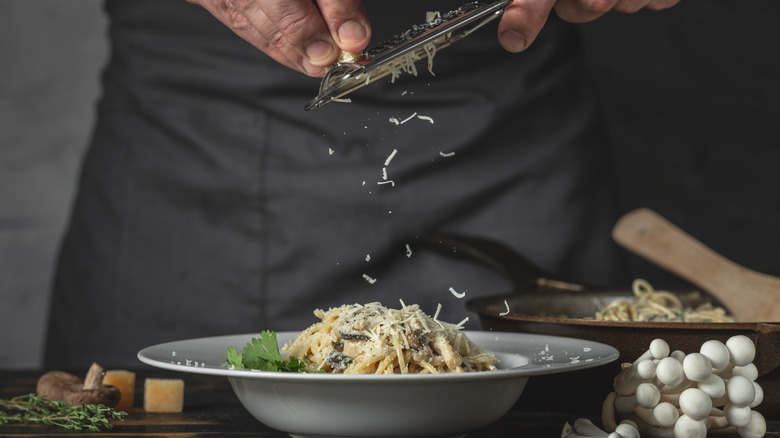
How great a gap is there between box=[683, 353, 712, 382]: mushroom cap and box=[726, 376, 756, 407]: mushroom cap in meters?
0.04

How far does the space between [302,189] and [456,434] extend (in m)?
1.08

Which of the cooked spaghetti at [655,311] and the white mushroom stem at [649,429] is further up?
the cooked spaghetti at [655,311]

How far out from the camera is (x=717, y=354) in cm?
97

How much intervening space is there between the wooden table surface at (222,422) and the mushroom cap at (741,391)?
13 cm

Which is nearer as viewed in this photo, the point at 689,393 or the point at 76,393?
the point at 689,393

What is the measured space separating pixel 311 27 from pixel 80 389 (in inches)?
23.5

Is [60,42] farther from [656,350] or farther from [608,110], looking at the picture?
[656,350]

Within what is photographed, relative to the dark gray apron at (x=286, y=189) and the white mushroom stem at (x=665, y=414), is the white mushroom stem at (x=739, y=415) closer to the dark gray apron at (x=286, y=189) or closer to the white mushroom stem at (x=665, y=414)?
the white mushroom stem at (x=665, y=414)

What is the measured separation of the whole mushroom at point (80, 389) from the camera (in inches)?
46.2

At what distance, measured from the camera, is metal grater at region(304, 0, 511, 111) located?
3.46 ft

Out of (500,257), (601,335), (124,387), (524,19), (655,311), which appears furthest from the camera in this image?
(500,257)

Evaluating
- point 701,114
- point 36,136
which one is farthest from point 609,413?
point 36,136

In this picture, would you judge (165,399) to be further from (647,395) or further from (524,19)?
(524,19)

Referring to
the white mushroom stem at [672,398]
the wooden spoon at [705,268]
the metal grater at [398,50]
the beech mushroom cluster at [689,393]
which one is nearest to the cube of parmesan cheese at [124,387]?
the metal grater at [398,50]
